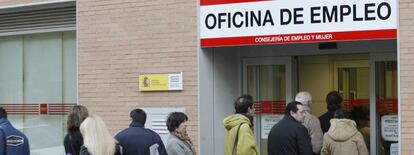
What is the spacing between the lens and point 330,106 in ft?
29.9

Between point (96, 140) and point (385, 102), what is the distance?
4613 millimetres

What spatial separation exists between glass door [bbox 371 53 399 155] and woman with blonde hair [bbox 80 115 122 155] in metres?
4.32

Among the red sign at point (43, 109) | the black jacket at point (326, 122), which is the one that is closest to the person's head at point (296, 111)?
the black jacket at point (326, 122)

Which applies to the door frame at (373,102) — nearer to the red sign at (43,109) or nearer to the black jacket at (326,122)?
the black jacket at (326,122)

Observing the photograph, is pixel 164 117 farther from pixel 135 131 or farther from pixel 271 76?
pixel 135 131

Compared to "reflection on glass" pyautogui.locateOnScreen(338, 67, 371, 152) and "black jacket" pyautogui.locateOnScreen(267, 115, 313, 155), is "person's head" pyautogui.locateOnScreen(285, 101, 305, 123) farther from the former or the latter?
"reflection on glass" pyautogui.locateOnScreen(338, 67, 371, 152)

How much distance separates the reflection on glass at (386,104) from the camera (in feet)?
31.4

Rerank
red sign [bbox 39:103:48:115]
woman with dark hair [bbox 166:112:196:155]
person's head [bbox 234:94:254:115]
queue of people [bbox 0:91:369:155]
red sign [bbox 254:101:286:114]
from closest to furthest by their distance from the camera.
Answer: queue of people [bbox 0:91:369:155], woman with dark hair [bbox 166:112:196:155], person's head [bbox 234:94:254:115], red sign [bbox 254:101:286:114], red sign [bbox 39:103:48:115]

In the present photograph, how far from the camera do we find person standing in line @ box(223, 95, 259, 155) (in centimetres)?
750

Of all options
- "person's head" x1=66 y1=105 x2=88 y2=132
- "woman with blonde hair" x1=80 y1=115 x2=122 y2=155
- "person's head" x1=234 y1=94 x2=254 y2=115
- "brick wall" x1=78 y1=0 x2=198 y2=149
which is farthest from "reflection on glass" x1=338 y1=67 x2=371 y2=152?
"woman with blonde hair" x1=80 y1=115 x2=122 y2=155

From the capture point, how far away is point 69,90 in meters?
12.4

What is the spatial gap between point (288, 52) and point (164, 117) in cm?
210

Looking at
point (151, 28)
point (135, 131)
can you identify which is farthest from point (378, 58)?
point (135, 131)

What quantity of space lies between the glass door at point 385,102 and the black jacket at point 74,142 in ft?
13.8
